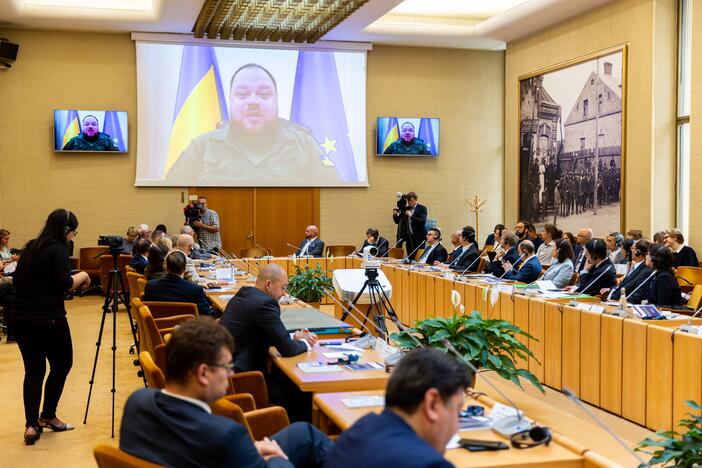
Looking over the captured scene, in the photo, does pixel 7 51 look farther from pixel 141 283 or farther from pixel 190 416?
pixel 190 416

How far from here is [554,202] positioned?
Answer: 43.0ft

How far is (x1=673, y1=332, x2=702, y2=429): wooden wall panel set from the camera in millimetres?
4699

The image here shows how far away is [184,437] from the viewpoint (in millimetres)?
2244

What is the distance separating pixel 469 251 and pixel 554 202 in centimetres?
357

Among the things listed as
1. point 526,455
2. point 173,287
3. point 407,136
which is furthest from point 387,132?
point 526,455

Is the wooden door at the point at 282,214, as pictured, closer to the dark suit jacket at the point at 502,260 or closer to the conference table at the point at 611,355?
the dark suit jacket at the point at 502,260

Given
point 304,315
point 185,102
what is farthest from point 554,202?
point 304,315

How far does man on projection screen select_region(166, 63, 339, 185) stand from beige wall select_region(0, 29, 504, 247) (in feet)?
2.10

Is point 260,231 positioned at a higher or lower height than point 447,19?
lower

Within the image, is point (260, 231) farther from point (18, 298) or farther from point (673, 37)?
point (18, 298)

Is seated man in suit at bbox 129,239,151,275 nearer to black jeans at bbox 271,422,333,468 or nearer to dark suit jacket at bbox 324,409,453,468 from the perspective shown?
black jeans at bbox 271,422,333,468

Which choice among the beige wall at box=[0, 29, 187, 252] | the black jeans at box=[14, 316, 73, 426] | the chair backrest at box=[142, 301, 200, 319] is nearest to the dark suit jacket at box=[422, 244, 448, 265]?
the beige wall at box=[0, 29, 187, 252]

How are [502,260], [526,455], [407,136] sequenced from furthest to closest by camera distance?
1. [407,136]
2. [502,260]
3. [526,455]

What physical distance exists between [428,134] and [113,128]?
5491 mm
